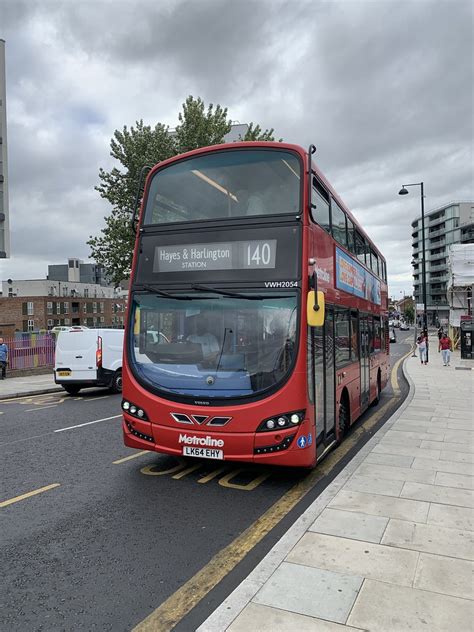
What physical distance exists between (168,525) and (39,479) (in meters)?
2.28

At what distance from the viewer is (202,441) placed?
17.9 feet

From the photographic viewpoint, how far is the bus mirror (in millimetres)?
5227

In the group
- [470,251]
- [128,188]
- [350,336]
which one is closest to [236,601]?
[350,336]

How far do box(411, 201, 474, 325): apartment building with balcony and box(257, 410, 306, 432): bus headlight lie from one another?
92.7 meters

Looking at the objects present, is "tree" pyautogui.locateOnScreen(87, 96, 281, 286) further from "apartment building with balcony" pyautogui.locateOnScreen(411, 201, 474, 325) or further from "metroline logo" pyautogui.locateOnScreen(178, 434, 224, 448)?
"apartment building with balcony" pyautogui.locateOnScreen(411, 201, 474, 325)

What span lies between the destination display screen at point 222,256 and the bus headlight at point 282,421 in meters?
1.43

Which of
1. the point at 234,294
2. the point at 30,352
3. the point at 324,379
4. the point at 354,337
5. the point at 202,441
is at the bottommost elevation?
the point at 202,441

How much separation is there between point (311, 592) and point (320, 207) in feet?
15.3

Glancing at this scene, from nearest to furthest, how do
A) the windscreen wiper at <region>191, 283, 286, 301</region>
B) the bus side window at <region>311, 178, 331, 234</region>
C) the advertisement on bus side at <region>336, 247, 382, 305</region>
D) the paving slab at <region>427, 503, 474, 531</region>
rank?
the paving slab at <region>427, 503, 474, 531</region>, the windscreen wiper at <region>191, 283, 286, 301</region>, the bus side window at <region>311, 178, 331, 234</region>, the advertisement on bus side at <region>336, 247, 382, 305</region>

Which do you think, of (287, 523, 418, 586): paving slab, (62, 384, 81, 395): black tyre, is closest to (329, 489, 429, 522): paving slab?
(287, 523, 418, 586): paving slab

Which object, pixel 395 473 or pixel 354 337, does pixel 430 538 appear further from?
pixel 354 337

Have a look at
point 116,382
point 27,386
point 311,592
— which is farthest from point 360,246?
point 27,386

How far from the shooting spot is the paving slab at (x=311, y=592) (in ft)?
10.0

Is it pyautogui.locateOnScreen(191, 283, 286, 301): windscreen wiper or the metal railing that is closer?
pyautogui.locateOnScreen(191, 283, 286, 301): windscreen wiper
